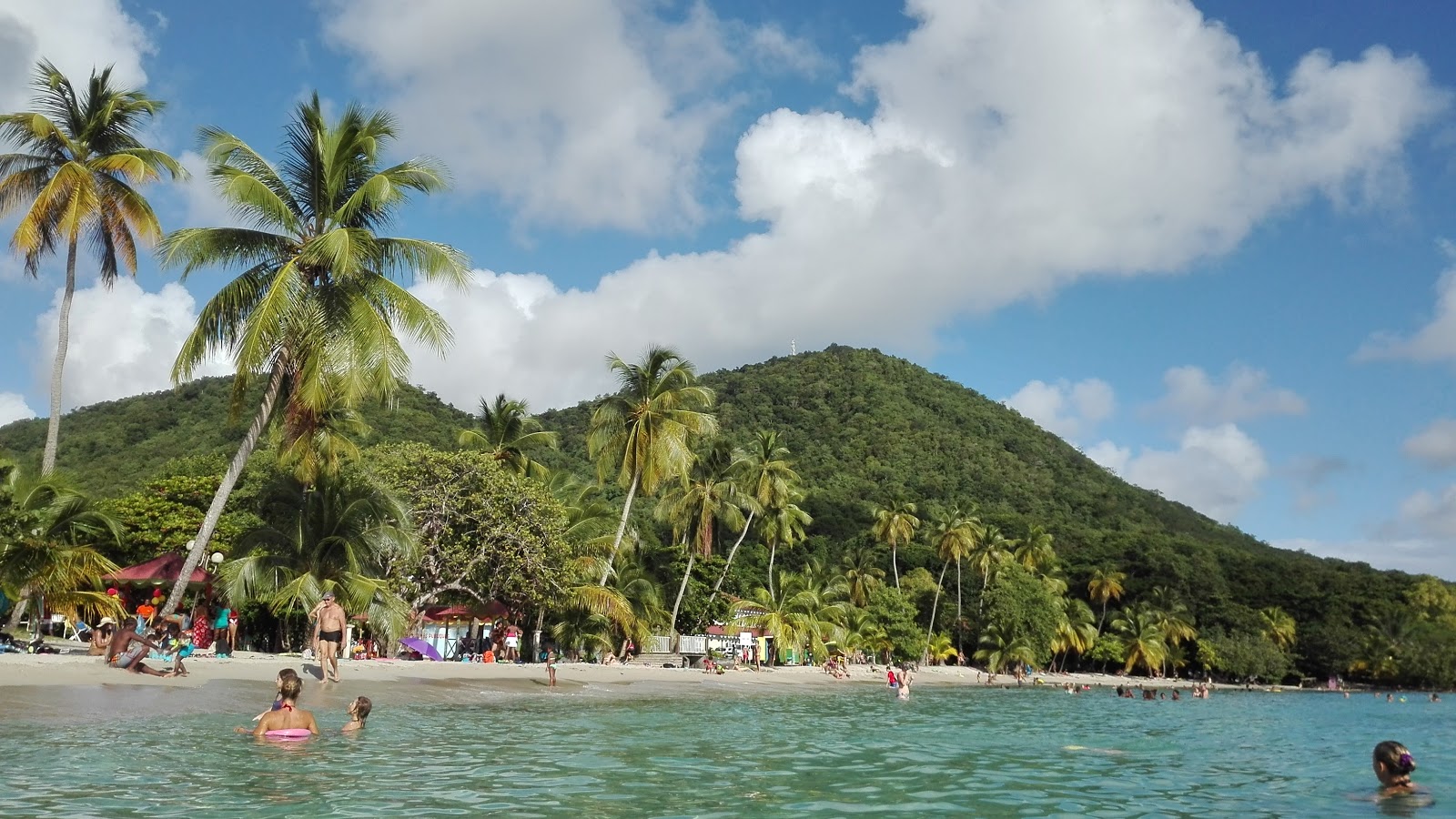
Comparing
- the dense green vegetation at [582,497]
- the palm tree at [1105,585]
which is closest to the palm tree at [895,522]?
the dense green vegetation at [582,497]

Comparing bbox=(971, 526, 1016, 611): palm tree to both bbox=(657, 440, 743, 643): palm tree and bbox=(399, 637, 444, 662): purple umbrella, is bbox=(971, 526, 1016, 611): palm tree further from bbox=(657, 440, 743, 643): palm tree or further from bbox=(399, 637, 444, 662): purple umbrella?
bbox=(399, 637, 444, 662): purple umbrella

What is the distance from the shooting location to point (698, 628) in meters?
47.8

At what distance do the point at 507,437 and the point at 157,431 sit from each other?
1444 inches

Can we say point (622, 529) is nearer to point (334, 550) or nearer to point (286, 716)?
point (334, 550)

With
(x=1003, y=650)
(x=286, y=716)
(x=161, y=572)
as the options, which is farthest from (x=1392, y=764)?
(x=1003, y=650)

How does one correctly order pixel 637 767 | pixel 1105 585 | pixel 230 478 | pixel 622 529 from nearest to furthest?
pixel 637 767
pixel 230 478
pixel 622 529
pixel 1105 585

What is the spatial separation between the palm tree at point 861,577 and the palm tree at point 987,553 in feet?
22.0

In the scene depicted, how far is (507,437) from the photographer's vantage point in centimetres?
3922

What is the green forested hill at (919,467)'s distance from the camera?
62.9 m

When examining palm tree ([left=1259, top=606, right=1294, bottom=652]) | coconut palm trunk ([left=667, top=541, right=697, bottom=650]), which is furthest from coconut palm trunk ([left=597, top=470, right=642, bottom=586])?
palm tree ([left=1259, top=606, right=1294, bottom=652])

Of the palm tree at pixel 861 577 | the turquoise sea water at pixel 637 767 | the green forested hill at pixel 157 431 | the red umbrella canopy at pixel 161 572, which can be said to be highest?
the green forested hill at pixel 157 431

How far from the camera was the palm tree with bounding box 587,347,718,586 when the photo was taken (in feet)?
117

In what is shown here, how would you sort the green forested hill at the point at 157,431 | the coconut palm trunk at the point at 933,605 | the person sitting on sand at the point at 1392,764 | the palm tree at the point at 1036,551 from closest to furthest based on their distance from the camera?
the person sitting on sand at the point at 1392,764, the green forested hill at the point at 157,431, the coconut palm trunk at the point at 933,605, the palm tree at the point at 1036,551

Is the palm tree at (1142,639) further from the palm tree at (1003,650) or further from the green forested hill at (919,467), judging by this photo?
the palm tree at (1003,650)
